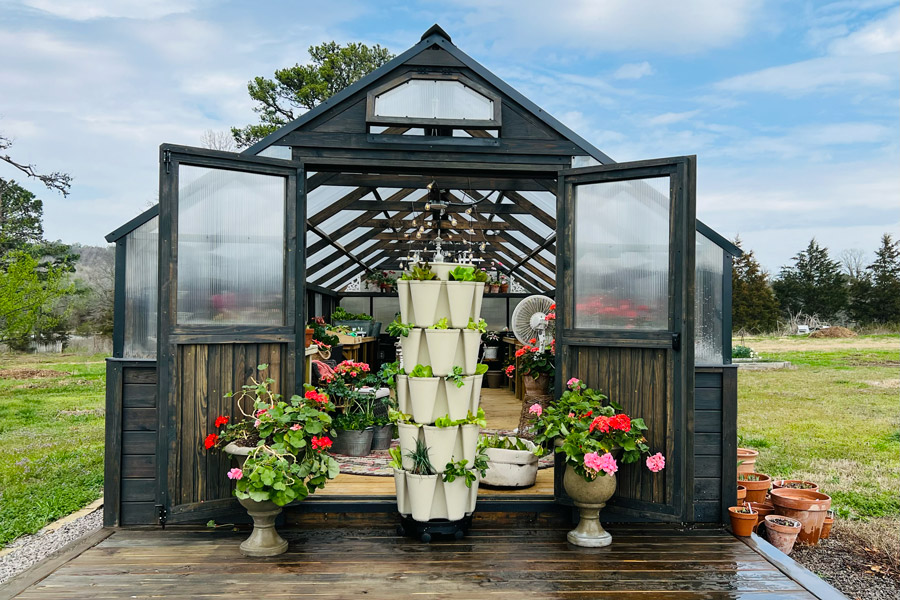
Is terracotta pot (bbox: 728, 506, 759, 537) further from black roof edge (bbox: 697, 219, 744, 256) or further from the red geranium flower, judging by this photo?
the red geranium flower

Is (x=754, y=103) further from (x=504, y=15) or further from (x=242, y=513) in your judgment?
(x=242, y=513)

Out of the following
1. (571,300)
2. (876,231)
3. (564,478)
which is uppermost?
(876,231)

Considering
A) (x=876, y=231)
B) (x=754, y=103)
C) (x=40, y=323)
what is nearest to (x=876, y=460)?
(x=754, y=103)

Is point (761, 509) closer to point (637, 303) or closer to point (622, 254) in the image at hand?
point (637, 303)

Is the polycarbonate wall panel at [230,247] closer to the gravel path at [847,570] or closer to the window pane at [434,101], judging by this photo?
the window pane at [434,101]

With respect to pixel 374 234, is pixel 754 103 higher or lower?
higher

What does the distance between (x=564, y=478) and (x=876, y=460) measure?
539cm

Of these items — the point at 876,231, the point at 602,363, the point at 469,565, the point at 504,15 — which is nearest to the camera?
the point at 469,565

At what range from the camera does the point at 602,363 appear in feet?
14.2

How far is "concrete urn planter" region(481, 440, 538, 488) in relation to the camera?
457cm

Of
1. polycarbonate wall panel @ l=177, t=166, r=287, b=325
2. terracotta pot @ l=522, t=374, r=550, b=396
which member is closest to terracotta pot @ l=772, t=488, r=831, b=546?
terracotta pot @ l=522, t=374, r=550, b=396

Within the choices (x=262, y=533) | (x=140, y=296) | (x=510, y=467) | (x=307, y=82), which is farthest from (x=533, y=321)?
(x=307, y=82)

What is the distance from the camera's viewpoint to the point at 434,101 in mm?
4520

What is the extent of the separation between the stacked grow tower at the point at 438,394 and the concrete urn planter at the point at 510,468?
58cm
